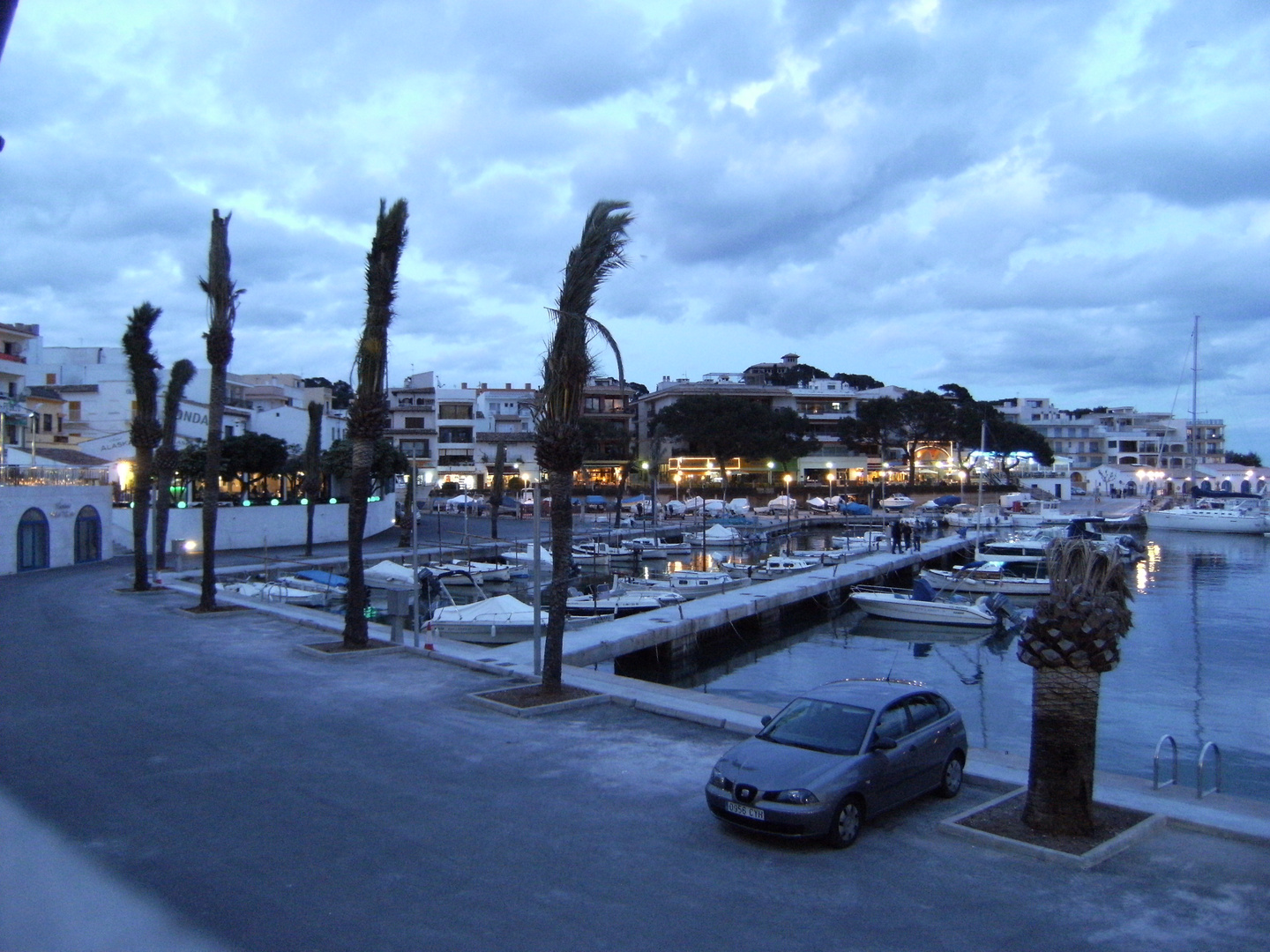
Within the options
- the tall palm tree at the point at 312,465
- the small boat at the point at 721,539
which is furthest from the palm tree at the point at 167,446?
the small boat at the point at 721,539

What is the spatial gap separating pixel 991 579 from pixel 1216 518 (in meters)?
51.5

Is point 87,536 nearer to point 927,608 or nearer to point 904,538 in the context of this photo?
point 927,608

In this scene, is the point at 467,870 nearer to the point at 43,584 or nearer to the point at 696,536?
the point at 43,584

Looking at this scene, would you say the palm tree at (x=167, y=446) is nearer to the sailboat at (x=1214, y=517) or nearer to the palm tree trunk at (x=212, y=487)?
the palm tree trunk at (x=212, y=487)

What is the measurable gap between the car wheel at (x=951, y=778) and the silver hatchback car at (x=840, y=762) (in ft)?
0.03

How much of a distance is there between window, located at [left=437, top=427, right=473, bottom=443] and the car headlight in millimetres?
95679

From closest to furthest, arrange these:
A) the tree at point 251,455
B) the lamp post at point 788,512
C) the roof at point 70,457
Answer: the roof at point 70,457 < the tree at point 251,455 < the lamp post at point 788,512

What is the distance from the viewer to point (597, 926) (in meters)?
7.29

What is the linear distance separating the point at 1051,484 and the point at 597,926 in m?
120

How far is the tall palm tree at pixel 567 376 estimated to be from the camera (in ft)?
48.8

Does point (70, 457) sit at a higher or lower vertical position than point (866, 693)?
higher

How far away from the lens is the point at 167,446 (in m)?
35.7

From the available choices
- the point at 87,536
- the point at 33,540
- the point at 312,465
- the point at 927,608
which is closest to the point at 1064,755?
the point at 927,608

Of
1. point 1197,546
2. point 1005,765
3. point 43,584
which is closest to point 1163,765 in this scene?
point 1005,765
